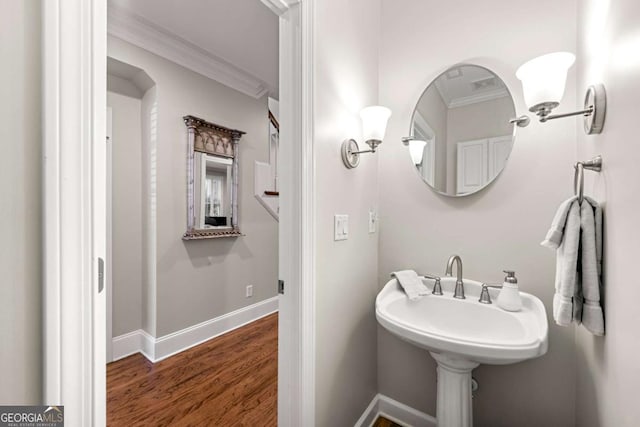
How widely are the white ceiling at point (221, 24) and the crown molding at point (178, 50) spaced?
4 centimetres

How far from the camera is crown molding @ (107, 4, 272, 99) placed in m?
1.99

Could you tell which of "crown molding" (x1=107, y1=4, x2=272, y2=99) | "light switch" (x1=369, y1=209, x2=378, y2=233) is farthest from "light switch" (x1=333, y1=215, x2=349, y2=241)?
"crown molding" (x1=107, y1=4, x2=272, y2=99)

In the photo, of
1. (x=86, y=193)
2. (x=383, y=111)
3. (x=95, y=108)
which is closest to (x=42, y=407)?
(x=86, y=193)

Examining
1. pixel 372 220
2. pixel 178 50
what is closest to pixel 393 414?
pixel 372 220

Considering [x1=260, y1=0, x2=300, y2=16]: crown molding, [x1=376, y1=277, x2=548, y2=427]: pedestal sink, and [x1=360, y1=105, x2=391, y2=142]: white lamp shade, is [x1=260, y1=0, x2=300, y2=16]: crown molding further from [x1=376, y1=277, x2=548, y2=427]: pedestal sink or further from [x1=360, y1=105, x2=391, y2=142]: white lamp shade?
[x1=376, y1=277, x2=548, y2=427]: pedestal sink

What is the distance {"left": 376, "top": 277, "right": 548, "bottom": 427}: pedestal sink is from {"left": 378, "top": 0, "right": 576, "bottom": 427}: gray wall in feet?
0.66

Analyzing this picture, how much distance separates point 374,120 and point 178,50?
1994 mm

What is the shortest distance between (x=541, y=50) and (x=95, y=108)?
5.84 ft

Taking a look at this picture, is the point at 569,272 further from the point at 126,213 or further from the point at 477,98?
the point at 126,213

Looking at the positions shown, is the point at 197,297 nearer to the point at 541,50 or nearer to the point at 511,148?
the point at 511,148

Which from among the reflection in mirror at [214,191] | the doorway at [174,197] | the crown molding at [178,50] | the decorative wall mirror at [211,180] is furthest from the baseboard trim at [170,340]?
the crown molding at [178,50]

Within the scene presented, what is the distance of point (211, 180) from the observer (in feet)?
8.71

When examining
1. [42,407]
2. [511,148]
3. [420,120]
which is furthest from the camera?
[420,120]

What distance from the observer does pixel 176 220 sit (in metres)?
2.40
